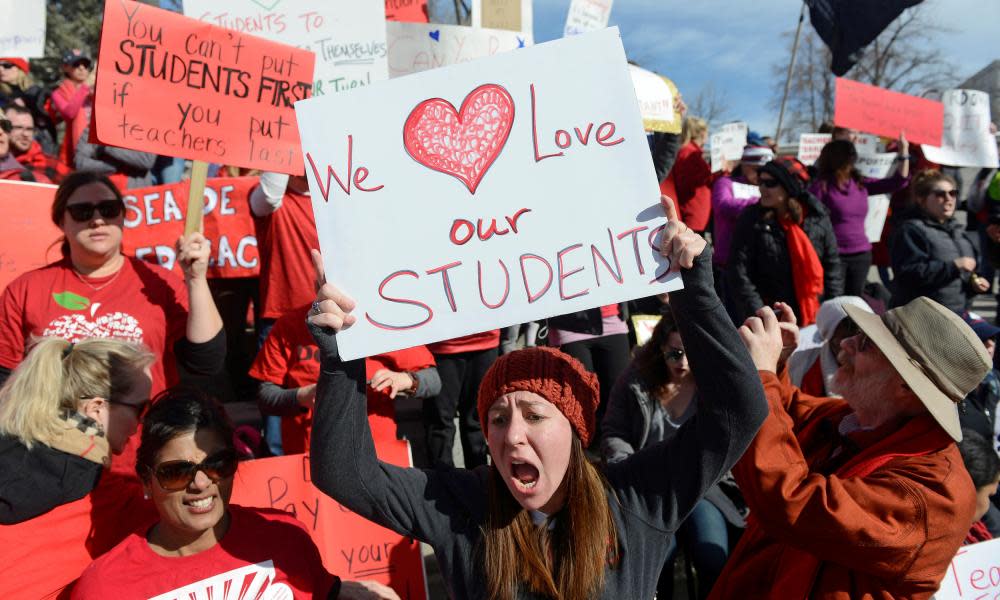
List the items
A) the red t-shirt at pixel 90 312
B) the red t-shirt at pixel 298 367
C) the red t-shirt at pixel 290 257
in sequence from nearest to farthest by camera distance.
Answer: the red t-shirt at pixel 90 312 < the red t-shirt at pixel 298 367 < the red t-shirt at pixel 290 257

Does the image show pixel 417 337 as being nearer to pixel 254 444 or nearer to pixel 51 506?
pixel 51 506

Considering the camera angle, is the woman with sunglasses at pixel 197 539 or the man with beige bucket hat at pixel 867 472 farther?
the woman with sunglasses at pixel 197 539

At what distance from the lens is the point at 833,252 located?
16.7 ft

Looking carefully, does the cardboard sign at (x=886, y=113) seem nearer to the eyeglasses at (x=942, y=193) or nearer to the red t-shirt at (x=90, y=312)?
the eyeglasses at (x=942, y=193)

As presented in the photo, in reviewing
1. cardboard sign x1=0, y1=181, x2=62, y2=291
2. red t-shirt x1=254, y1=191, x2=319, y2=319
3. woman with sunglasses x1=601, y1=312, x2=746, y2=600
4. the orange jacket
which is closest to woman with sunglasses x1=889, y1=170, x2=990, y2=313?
woman with sunglasses x1=601, y1=312, x2=746, y2=600

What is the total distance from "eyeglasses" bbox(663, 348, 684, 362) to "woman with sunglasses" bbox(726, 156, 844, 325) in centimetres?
171

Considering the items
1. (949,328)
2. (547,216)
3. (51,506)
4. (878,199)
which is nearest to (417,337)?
(547,216)

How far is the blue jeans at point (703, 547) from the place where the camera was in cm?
305

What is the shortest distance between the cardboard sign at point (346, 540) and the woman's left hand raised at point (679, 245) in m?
1.61

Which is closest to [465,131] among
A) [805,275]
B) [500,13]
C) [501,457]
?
[501,457]

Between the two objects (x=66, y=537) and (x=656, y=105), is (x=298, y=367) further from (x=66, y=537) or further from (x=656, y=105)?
(x=656, y=105)

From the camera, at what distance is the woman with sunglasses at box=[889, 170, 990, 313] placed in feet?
17.7

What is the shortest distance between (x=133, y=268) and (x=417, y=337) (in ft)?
5.60

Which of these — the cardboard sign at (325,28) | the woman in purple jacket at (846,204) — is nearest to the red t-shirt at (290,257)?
the cardboard sign at (325,28)
